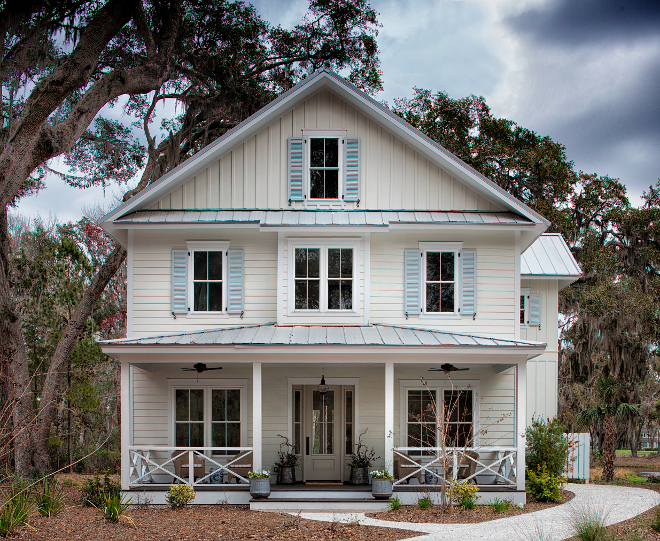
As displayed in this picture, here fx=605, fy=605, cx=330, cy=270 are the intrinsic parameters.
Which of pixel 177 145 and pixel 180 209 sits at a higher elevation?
pixel 177 145

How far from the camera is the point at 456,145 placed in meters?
22.5

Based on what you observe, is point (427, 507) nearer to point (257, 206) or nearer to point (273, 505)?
point (273, 505)

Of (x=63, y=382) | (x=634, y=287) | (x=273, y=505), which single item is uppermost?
(x=634, y=287)

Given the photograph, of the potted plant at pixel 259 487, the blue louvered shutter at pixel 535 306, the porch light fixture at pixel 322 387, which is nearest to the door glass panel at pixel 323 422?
the porch light fixture at pixel 322 387

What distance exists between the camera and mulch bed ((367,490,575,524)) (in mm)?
9633

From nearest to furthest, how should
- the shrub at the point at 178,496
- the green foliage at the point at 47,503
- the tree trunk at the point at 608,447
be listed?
the green foliage at the point at 47,503, the shrub at the point at 178,496, the tree trunk at the point at 608,447

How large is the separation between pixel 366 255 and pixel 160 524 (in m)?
6.43

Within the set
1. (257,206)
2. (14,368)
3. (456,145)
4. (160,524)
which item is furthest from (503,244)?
(14,368)

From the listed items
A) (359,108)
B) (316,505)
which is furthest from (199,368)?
(359,108)

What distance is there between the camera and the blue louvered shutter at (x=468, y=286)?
12.9 metres

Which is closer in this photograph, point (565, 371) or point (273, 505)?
point (273, 505)

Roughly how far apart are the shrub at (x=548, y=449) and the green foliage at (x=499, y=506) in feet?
5.10

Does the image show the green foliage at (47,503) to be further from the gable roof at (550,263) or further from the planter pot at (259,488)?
the gable roof at (550,263)

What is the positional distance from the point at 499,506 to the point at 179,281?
25.1ft
